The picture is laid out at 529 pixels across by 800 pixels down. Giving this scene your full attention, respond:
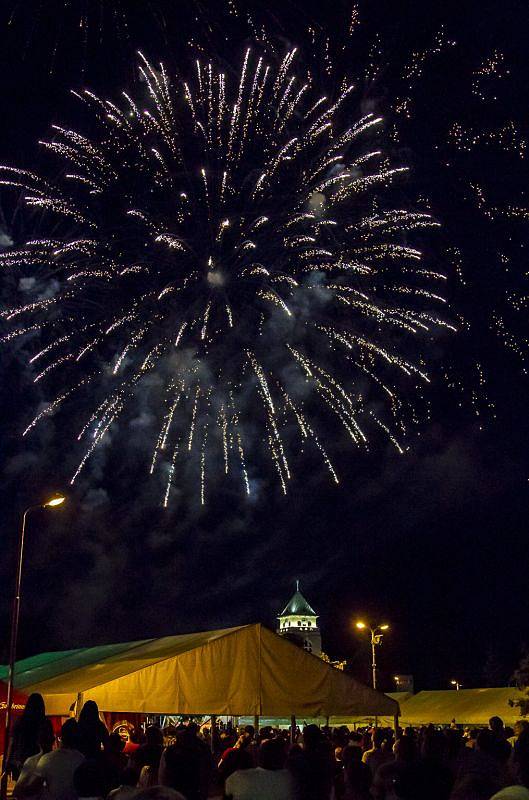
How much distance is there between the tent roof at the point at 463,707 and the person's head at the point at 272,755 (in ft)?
98.9

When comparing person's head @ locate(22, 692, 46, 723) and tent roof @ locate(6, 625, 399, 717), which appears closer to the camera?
person's head @ locate(22, 692, 46, 723)

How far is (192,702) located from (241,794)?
10365 mm

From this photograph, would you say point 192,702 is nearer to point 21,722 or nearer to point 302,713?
point 302,713

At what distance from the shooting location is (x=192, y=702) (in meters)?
15.7

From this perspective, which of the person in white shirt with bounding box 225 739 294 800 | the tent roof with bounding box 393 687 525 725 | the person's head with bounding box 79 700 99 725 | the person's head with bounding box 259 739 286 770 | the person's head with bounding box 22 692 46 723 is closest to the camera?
the person in white shirt with bounding box 225 739 294 800

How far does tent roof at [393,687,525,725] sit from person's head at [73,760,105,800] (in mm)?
31099

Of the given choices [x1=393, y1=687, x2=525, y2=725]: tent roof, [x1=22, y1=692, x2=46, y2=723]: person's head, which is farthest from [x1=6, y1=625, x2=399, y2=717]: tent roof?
[x1=393, y1=687, x2=525, y2=725]: tent roof

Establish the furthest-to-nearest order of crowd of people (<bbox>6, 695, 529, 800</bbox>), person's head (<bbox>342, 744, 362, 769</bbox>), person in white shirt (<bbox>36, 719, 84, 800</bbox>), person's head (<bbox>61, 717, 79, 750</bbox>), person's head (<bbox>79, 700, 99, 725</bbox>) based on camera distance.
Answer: person's head (<bbox>79, 700, 99, 725</bbox>) < person's head (<bbox>342, 744, 362, 769</bbox>) < person's head (<bbox>61, 717, 79, 750</bbox>) < person in white shirt (<bbox>36, 719, 84, 800</bbox>) < crowd of people (<bbox>6, 695, 529, 800</bbox>)

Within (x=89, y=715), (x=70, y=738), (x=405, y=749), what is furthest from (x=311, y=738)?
(x=70, y=738)

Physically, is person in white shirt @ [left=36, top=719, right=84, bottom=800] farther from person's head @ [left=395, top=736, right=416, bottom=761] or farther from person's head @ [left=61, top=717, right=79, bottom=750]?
person's head @ [left=395, top=736, right=416, bottom=761]

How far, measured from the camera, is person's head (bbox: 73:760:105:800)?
5395mm

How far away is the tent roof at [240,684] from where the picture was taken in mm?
15625

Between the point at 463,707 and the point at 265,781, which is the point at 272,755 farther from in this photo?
the point at 463,707

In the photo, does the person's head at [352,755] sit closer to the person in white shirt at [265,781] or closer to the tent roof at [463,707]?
the person in white shirt at [265,781]
